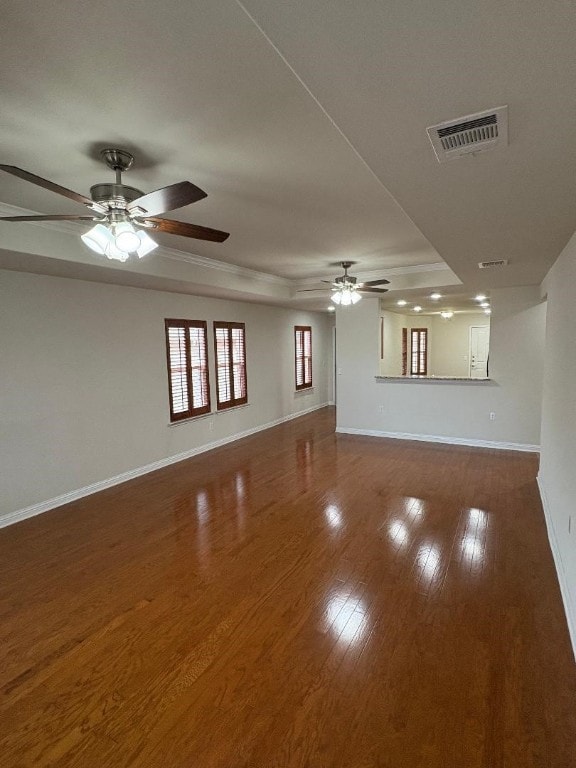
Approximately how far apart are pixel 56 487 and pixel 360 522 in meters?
3.29

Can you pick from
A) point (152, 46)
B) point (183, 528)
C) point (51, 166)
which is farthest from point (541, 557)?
point (51, 166)

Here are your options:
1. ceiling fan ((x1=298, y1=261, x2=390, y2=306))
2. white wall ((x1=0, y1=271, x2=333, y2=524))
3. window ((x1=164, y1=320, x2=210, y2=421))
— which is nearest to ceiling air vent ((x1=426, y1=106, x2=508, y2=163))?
ceiling fan ((x1=298, y1=261, x2=390, y2=306))

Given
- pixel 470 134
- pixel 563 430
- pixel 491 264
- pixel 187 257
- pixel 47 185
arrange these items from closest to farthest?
1. pixel 470 134
2. pixel 47 185
3. pixel 563 430
4. pixel 491 264
5. pixel 187 257

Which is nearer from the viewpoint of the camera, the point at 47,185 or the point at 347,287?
the point at 47,185

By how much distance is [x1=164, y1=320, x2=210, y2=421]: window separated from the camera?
570 cm

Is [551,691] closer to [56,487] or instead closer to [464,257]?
[464,257]

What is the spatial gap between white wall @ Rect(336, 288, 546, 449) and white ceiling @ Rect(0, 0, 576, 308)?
240cm

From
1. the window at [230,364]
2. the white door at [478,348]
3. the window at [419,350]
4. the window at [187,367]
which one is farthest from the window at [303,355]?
the white door at [478,348]

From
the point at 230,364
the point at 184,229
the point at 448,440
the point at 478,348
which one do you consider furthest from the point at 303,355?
the point at 184,229

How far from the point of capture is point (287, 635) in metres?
2.31

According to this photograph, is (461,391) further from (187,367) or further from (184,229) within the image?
(184,229)

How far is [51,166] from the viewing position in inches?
95.9

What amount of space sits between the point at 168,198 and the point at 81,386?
320 cm

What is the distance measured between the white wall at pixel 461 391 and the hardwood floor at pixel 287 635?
6.62 ft
